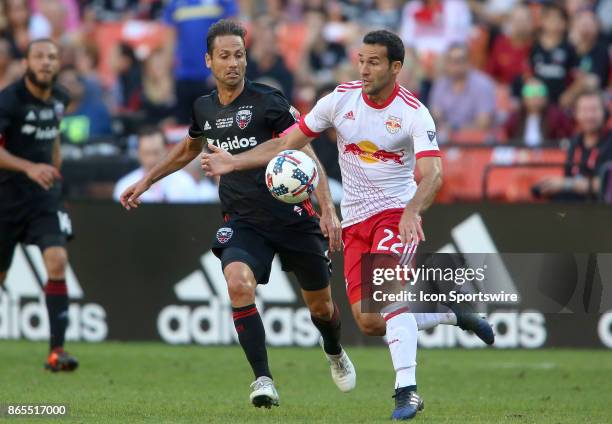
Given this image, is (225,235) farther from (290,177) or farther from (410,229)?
(410,229)

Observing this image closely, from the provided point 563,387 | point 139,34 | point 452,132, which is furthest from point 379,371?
point 139,34

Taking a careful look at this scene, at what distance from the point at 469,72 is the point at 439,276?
6953 millimetres

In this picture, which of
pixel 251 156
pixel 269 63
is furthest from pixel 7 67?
pixel 251 156

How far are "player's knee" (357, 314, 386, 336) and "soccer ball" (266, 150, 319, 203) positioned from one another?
0.95 metres

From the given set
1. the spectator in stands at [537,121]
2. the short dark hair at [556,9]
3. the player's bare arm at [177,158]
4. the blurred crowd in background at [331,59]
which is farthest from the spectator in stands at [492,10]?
the player's bare arm at [177,158]

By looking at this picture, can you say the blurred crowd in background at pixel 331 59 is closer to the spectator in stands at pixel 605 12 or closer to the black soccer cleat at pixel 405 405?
the spectator in stands at pixel 605 12

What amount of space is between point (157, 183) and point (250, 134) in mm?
5620

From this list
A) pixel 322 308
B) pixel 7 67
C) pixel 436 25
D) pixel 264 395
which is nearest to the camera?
pixel 264 395

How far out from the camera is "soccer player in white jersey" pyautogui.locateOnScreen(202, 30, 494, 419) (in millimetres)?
7957

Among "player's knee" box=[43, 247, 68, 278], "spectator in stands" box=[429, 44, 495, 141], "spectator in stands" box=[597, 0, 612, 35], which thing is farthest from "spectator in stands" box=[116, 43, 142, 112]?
"player's knee" box=[43, 247, 68, 278]

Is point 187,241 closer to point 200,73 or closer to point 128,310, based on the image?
point 128,310

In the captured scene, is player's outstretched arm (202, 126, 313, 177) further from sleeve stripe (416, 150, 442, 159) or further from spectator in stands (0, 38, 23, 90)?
spectator in stands (0, 38, 23, 90)

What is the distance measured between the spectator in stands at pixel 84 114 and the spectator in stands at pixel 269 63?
201 cm

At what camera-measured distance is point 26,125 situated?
1106 centimetres
